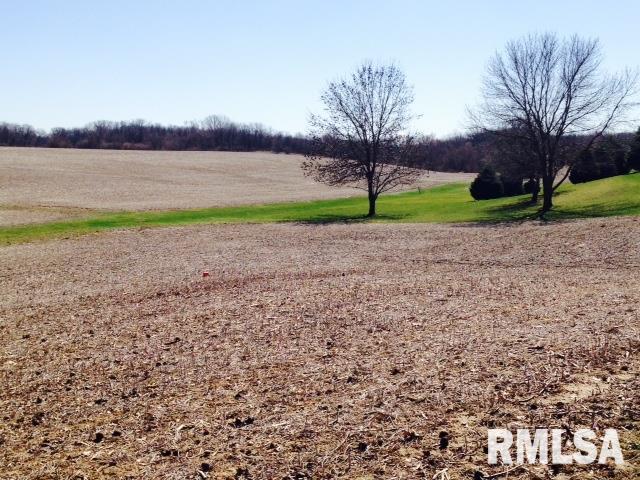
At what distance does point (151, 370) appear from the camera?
8266 millimetres

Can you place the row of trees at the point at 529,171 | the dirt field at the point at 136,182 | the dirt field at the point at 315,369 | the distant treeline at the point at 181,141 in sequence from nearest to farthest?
the dirt field at the point at 315,369, the row of trees at the point at 529,171, the dirt field at the point at 136,182, the distant treeline at the point at 181,141

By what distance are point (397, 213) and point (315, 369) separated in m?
34.6

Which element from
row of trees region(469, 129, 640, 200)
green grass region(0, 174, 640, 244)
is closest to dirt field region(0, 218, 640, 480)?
green grass region(0, 174, 640, 244)

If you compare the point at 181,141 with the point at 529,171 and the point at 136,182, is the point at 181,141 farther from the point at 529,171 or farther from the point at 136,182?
the point at 529,171

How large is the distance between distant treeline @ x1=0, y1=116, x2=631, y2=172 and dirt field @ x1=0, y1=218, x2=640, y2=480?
86.4 metres

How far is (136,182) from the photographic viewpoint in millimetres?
63719

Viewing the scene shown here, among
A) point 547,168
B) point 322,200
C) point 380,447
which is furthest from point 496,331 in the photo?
point 322,200

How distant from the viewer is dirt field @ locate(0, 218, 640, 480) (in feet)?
17.4

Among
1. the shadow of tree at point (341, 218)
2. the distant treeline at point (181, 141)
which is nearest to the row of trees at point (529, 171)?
the shadow of tree at point (341, 218)

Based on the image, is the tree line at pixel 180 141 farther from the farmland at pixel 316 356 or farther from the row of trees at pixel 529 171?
the farmland at pixel 316 356

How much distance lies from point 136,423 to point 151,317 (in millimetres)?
5542

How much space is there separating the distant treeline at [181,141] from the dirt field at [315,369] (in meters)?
86.4

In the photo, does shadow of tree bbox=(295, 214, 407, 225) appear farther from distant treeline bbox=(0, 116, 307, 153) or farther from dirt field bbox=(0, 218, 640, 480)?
distant treeline bbox=(0, 116, 307, 153)

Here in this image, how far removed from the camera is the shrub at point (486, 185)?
48250 mm
